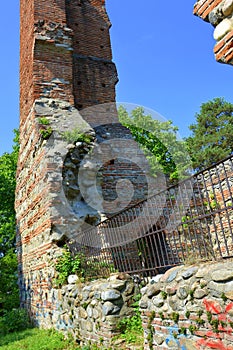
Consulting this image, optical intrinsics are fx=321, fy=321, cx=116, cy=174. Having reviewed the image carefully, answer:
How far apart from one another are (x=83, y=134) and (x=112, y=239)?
326cm

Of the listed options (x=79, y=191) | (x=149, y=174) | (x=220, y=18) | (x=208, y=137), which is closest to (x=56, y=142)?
(x=79, y=191)

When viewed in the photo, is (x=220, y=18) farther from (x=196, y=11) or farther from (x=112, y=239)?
(x=112, y=239)

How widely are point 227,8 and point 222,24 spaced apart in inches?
4.9

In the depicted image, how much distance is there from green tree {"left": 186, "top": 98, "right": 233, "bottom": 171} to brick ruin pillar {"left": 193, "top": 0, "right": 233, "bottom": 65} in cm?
2390

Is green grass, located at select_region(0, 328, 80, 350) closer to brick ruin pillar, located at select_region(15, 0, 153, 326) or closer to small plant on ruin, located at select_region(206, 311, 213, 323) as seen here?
brick ruin pillar, located at select_region(15, 0, 153, 326)

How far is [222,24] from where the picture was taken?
250 cm

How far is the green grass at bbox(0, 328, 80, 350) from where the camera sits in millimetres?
5992

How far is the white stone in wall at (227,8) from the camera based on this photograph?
7.75 feet

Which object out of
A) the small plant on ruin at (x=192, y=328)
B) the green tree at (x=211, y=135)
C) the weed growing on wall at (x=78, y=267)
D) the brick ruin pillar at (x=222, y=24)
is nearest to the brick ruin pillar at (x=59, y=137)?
the weed growing on wall at (x=78, y=267)

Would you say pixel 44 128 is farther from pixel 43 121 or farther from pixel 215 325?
pixel 215 325

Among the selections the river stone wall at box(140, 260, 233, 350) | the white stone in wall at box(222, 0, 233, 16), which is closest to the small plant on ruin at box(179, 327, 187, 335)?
the river stone wall at box(140, 260, 233, 350)

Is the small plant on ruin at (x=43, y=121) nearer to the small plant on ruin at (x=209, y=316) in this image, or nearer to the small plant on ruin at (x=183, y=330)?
the small plant on ruin at (x=183, y=330)

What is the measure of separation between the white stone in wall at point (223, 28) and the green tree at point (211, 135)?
2394 centimetres

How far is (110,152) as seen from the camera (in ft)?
35.6
